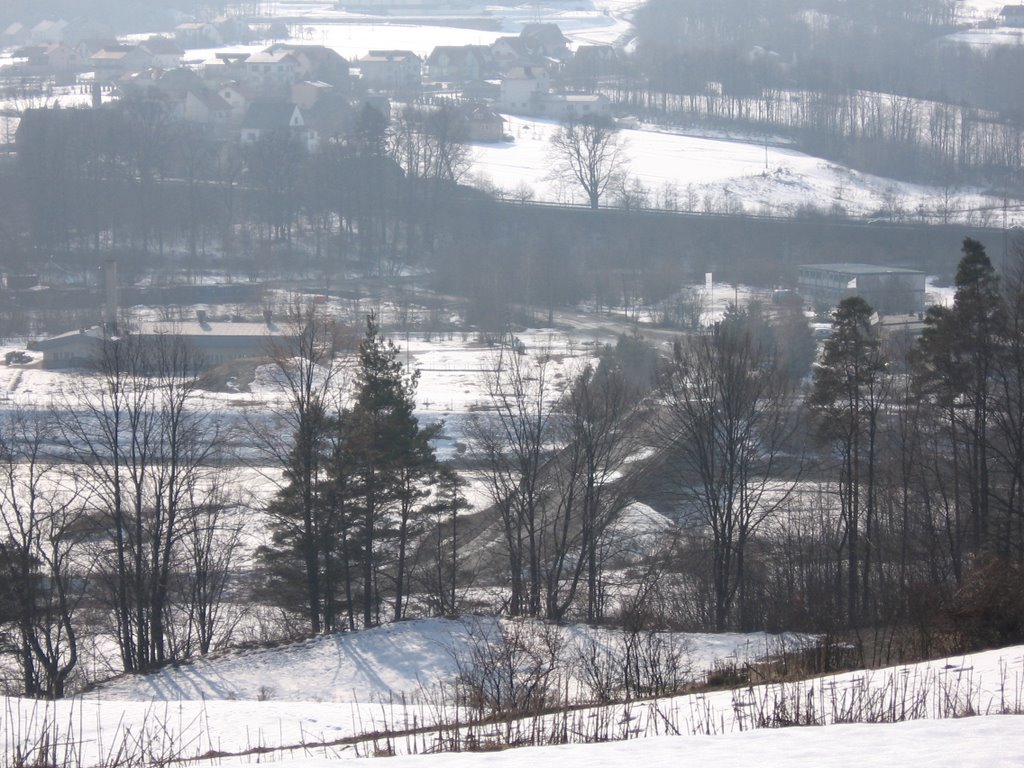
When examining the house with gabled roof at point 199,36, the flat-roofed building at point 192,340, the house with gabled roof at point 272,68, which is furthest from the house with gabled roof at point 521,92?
the flat-roofed building at point 192,340

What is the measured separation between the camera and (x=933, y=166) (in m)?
43.5

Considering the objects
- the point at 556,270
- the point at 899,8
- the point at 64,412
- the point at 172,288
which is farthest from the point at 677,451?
the point at 899,8

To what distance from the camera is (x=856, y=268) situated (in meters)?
28.1

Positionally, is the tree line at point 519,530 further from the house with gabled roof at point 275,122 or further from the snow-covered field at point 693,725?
the house with gabled roof at point 275,122

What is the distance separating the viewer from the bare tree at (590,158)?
3806 centimetres

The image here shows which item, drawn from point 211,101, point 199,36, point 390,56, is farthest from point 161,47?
point 211,101

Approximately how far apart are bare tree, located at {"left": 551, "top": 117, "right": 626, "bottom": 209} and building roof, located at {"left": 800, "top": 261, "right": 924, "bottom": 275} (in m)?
9.34

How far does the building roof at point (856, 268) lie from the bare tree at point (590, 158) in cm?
934

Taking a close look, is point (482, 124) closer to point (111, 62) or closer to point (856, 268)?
point (856, 268)

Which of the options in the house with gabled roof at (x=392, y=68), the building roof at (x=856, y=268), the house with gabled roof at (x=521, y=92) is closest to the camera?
the building roof at (x=856, y=268)

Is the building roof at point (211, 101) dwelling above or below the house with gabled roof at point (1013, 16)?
below

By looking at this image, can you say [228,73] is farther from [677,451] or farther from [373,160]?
[677,451]

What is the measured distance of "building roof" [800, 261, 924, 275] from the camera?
27031mm

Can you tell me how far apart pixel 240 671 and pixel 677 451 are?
Answer: 5694mm
